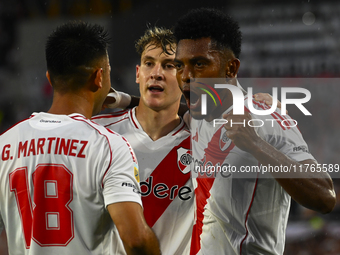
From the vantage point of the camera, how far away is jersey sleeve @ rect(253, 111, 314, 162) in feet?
6.14

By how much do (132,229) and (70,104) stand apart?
67 cm

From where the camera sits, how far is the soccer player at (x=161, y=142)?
8.47ft

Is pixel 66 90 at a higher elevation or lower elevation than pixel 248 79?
lower

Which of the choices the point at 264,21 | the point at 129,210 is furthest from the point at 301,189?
the point at 264,21

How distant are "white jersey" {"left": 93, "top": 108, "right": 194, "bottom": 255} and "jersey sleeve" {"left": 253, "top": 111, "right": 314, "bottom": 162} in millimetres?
781

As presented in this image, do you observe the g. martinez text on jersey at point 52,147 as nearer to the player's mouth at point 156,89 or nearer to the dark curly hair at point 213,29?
the dark curly hair at point 213,29

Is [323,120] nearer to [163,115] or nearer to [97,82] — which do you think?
[163,115]

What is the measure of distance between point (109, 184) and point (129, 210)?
0.46 ft

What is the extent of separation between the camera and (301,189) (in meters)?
1.74

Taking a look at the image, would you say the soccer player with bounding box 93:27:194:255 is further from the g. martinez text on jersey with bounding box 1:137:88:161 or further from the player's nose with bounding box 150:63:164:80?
the g. martinez text on jersey with bounding box 1:137:88:161

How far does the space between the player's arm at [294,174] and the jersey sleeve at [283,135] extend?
0.10 metres

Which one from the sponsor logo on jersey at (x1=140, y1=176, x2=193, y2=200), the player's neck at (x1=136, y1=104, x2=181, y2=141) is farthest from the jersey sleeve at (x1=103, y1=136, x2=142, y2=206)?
the player's neck at (x1=136, y1=104, x2=181, y2=141)

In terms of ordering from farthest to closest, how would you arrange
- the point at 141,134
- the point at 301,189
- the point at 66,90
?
the point at 141,134, the point at 66,90, the point at 301,189

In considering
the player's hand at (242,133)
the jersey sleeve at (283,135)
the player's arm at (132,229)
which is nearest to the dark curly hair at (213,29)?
the jersey sleeve at (283,135)
